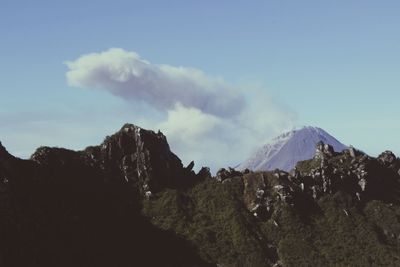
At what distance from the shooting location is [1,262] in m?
198
